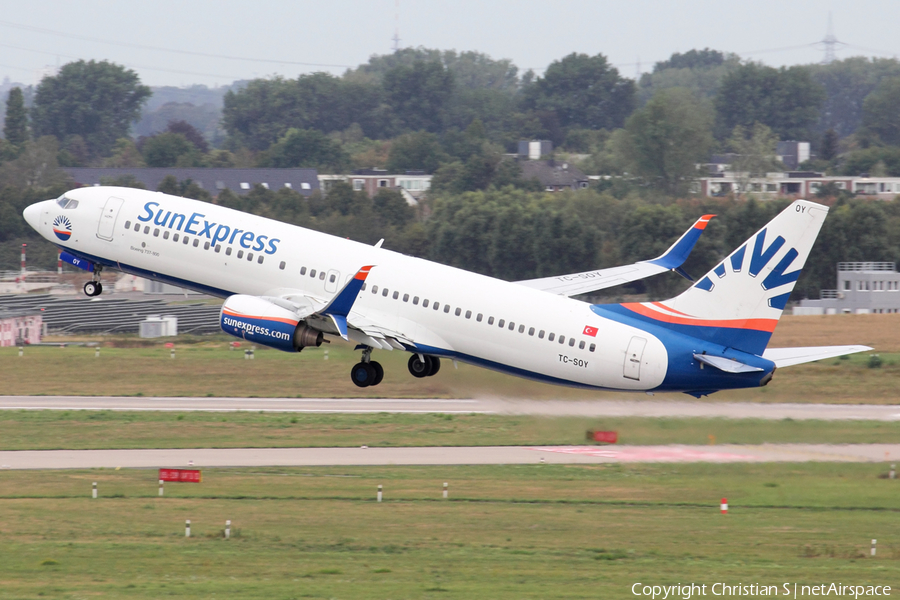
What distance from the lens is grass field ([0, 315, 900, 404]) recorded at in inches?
2603

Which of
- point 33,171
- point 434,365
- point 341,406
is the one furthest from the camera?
point 33,171

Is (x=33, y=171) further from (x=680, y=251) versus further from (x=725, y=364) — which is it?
(x=725, y=364)

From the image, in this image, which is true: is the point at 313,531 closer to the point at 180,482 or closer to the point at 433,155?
the point at 180,482

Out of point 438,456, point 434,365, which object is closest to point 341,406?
point 438,456

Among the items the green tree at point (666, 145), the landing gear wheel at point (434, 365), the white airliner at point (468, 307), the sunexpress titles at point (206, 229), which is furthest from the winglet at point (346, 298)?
the green tree at point (666, 145)

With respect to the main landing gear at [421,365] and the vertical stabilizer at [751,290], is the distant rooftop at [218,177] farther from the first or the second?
the vertical stabilizer at [751,290]

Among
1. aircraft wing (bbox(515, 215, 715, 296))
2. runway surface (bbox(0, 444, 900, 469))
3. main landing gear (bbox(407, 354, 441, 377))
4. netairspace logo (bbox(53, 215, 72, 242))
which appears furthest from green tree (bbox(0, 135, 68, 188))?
main landing gear (bbox(407, 354, 441, 377))

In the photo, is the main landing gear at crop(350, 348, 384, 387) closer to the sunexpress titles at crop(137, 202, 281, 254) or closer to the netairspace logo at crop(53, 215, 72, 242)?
the sunexpress titles at crop(137, 202, 281, 254)

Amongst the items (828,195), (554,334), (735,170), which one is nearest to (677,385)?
(554,334)

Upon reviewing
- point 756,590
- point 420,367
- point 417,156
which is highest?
point 417,156

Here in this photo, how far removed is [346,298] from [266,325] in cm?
320

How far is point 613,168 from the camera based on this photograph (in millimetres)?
188000

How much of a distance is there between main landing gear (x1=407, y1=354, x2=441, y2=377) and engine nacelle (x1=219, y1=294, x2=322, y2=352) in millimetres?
4662

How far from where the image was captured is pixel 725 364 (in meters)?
41.8
